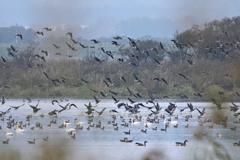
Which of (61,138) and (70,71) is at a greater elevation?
(70,71)

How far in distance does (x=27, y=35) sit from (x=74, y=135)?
4904 centimetres

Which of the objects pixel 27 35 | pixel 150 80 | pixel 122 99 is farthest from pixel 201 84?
pixel 27 35

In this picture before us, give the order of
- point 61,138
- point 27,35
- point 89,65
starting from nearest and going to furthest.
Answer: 1. point 61,138
2. point 89,65
3. point 27,35

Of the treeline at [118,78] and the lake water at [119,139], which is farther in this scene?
the treeline at [118,78]

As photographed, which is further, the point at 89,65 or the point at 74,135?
the point at 89,65

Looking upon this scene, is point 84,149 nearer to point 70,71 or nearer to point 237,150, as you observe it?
point 237,150

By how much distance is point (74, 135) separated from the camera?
781 inches

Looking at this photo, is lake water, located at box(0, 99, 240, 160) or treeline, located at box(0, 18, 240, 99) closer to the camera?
lake water, located at box(0, 99, 240, 160)

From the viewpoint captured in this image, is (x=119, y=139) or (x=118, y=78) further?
(x=118, y=78)

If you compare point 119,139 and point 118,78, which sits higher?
point 118,78

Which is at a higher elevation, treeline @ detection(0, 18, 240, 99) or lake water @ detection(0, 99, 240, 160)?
treeline @ detection(0, 18, 240, 99)

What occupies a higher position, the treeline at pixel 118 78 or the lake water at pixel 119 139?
the treeline at pixel 118 78

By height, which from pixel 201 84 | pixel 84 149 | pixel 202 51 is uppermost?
pixel 202 51

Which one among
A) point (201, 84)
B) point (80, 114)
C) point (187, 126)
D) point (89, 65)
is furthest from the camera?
point (89, 65)
